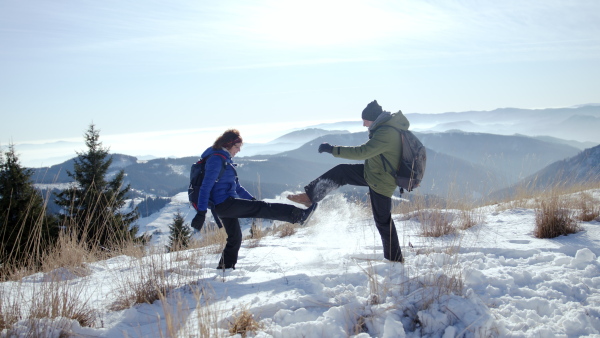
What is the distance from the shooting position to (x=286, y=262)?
4.53 meters

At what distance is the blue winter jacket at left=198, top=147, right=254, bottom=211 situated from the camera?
4.14 m

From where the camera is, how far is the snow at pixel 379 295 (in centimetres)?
243

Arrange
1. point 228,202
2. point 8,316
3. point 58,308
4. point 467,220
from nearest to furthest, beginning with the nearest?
point 8,316, point 58,308, point 228,202, point 467,220

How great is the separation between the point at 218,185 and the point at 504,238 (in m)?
4.02

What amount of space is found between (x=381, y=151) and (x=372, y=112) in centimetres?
62

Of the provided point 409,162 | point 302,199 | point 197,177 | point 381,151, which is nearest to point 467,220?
point 409,162

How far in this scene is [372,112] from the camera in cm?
446

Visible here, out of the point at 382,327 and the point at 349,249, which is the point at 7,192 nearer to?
the point at 349,249

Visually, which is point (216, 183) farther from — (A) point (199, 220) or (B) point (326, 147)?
(B) point (326, 147)

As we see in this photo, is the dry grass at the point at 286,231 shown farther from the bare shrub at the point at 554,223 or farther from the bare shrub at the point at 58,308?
the bare shrub at the point at 58,308

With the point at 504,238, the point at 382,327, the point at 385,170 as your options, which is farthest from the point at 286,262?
the point at 504,238

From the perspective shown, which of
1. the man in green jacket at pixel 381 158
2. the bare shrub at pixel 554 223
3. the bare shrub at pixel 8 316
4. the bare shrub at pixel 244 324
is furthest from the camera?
the bare shrub at pixel 554 223

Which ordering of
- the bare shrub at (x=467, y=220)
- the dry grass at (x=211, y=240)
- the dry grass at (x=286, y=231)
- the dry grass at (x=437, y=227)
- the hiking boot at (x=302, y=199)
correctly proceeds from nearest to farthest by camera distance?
the hiking boot at (x=302, y=199) → the dry grass at (x=437, y=227) → the bare shrub at (x=467, y=220) → the dry grass at (x=211, y=240) → the dry grass at (x=286, y=231)

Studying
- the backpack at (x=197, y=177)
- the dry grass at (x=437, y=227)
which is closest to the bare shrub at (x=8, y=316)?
the backpack at (x=197, y=177)
